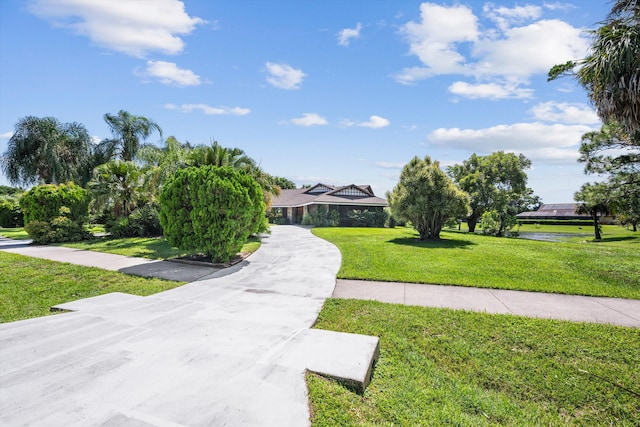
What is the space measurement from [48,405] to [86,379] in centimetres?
41

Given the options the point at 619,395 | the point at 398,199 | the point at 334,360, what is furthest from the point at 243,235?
the point at 398,199

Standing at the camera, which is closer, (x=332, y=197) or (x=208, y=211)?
(x=208, y=211)

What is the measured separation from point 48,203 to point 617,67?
20.0 meters

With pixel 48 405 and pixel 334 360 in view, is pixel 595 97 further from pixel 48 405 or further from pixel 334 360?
pixel 48 405

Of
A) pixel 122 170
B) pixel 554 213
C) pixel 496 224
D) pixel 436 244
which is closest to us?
pixel 436 244

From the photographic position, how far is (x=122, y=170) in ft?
51.6

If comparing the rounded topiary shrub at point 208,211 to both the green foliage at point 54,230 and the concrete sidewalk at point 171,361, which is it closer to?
the concrete sidewalk at point 171,361

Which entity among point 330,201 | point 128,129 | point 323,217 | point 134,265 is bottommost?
point 134,265

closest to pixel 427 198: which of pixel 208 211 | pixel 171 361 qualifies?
pixel 208 211

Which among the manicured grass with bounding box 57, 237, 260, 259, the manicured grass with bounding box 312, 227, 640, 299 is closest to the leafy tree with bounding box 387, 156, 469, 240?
the manicured grass with bounding box 312, 227, 640, 299

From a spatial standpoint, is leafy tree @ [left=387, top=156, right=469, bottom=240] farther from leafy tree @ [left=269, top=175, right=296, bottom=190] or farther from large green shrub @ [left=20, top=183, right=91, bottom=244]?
leafy tree @ [left=269, top=175, right=296, bottom=190]

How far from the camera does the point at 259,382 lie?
2988mm

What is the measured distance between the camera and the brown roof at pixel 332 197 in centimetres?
2998

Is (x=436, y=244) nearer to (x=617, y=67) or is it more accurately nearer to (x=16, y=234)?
(x=617, y=67)
